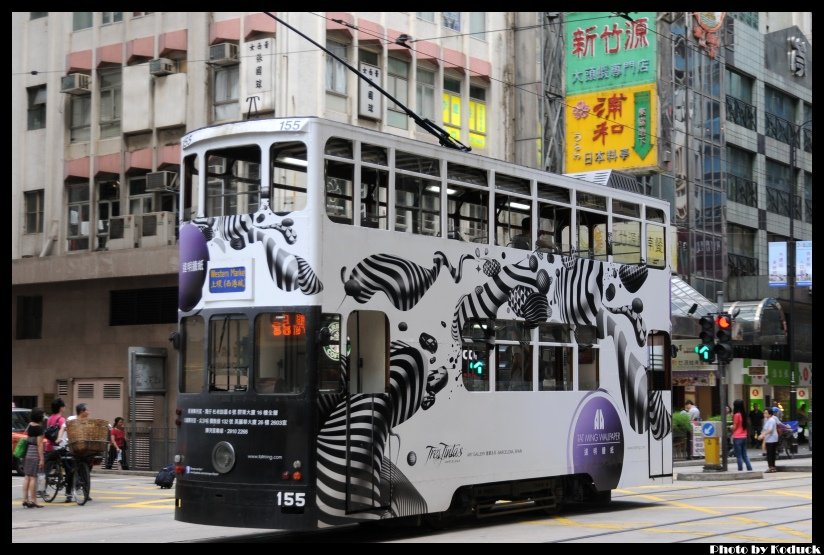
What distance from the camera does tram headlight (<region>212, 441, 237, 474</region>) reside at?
1349 cm

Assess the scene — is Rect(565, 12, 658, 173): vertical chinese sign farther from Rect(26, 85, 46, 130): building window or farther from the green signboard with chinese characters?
Rect(26, 85, 46, 130): building window

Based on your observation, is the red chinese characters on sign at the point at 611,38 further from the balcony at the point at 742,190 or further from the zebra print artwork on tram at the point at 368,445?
the zebra print artwork on tram at the point at 368,445

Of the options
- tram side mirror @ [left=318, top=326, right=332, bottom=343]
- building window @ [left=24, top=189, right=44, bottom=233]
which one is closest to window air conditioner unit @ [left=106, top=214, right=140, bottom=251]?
building window @ [left=24, top=189, right=44, bottom=233]

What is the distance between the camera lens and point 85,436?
69.9 feet

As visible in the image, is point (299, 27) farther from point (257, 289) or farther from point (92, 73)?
point (257, 289)

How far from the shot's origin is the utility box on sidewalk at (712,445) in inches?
1113

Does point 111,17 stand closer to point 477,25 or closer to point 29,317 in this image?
point 29,317

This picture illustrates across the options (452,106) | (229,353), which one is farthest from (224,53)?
(229,353)

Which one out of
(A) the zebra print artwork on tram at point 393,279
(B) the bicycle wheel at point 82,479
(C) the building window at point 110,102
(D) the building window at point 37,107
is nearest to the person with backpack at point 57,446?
(B) the bicycle wheel at point 82,479

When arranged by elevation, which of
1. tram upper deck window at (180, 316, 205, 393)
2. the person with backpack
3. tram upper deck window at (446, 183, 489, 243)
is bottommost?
the person with backpack

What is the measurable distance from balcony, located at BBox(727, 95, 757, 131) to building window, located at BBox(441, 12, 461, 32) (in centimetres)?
1567

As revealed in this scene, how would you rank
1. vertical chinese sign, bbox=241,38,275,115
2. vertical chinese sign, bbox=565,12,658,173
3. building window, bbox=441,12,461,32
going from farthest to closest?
vertical chinese sign, bbox=565,12,658,173
building window, bbox=441,12,461,32
vertical chinese sign, bbox=241,38,275,115
